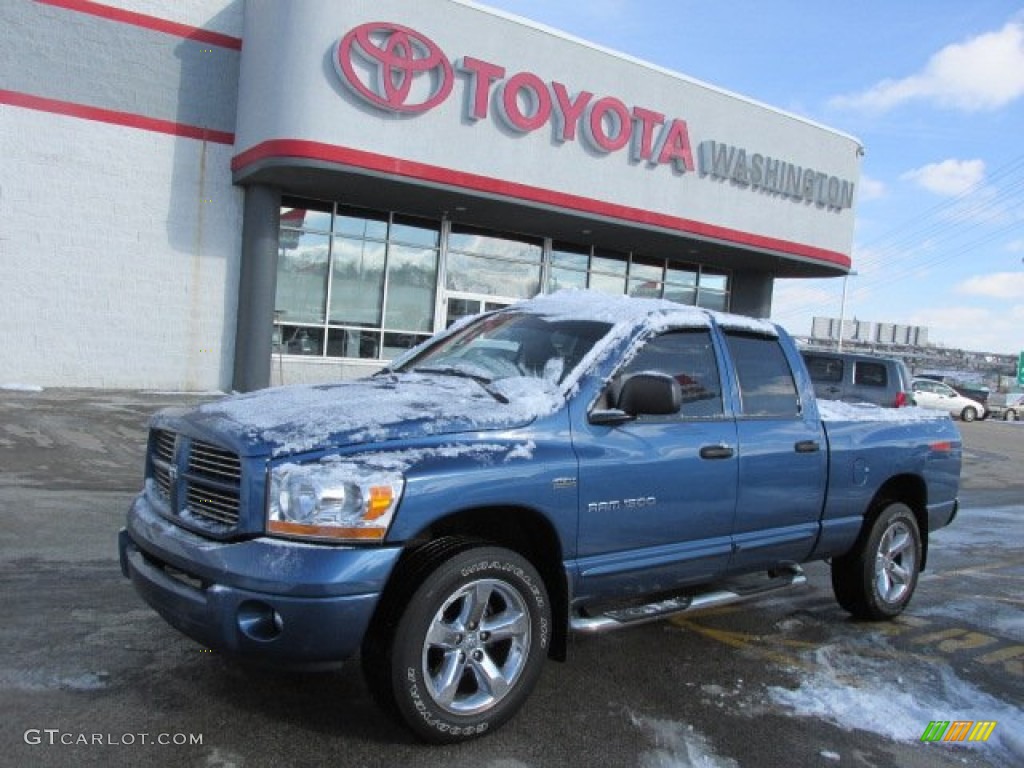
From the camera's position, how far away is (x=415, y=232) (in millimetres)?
17859

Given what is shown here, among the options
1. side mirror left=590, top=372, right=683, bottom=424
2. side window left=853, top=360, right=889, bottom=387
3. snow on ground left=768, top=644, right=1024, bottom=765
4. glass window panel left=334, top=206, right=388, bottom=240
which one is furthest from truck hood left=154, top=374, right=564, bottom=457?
glass window panel left=334, top=206, right=388, bottom=240

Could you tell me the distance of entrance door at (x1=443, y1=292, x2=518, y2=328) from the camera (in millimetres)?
18372

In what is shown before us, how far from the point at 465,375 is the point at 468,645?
140 centimetres

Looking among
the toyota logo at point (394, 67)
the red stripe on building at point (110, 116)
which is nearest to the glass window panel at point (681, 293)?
the toyota logo at point (394, 67)

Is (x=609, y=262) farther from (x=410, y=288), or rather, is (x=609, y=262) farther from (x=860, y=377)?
(x=860, y=377)

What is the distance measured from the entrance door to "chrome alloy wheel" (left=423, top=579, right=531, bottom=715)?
14.9 metres

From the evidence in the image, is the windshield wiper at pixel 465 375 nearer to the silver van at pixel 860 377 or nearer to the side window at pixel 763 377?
the side window at pixel 763 377

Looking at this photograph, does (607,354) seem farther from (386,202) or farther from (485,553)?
(386,202)

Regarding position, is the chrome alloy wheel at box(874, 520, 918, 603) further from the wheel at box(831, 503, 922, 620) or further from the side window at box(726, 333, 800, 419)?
the side window at box(726, 333, 800, 419)

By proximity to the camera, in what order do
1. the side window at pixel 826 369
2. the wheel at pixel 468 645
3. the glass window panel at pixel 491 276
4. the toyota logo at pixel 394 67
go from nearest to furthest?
the wheel at pixel 468 645 < the toyota logo at pixel 394 67 < the side window at pixel 826 369 < the glass window panel at pixel 491 276

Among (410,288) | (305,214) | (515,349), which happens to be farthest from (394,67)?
(515,349)

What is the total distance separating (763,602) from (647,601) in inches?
75.7

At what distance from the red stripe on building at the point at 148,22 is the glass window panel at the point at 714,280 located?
13.1m

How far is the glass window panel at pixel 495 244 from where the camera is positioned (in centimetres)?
1848
